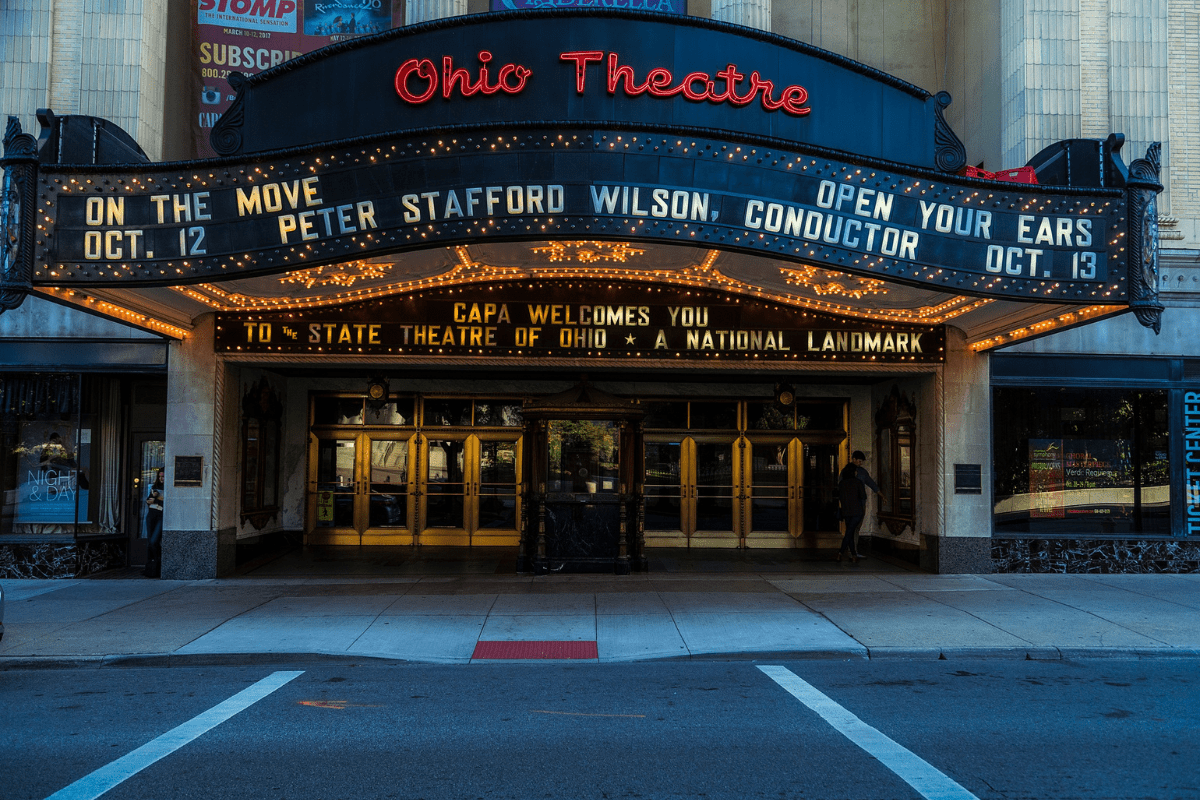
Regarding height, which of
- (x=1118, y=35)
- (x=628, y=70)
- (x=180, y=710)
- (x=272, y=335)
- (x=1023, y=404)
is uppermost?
(x=1118, y=35)

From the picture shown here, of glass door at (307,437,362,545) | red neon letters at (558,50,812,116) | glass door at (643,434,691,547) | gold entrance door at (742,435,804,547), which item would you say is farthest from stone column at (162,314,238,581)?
gold entrance door at (742,435,804,547)

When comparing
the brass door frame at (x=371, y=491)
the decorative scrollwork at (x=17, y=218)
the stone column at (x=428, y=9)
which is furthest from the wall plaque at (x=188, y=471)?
the stone column at (x=428, y=9)

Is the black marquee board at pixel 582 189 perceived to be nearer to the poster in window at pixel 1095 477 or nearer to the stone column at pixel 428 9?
the stone column at pixel 428 9

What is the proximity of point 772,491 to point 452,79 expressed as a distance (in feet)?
32.1

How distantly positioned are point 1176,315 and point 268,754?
13.7 metres

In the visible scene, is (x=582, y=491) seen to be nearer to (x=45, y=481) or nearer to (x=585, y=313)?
(x=585, y=313)

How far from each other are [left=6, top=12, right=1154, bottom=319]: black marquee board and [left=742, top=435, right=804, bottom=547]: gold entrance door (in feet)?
23.6

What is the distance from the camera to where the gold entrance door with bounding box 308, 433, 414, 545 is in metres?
16.1

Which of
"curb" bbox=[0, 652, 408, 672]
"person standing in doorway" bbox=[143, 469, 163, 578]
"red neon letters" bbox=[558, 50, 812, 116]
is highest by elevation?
"red neon letters" bbox=[558, 50, 812, 116]

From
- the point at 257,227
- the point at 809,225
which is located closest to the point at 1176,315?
the point at 809,225

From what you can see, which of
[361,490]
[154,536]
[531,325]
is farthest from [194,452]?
[531,325]

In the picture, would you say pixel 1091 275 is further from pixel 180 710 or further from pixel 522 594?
pixel 180 710

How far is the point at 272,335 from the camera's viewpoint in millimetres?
12578

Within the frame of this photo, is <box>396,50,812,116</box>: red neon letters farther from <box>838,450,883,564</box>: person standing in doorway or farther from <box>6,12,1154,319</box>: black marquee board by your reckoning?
<box>838,450,883,564</box>: person standing in doorway
